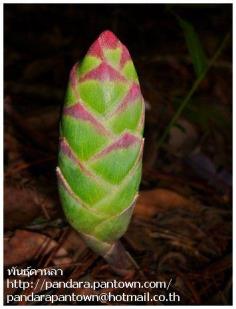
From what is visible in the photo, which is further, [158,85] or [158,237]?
[158,85]

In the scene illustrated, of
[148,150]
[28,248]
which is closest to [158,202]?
[148,150]

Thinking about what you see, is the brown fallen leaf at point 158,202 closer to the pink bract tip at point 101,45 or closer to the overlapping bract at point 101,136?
the overlapping bract at point 101,136

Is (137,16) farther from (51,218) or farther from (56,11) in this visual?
(51,218)

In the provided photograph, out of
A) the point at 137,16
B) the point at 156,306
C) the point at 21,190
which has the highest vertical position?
the point at 137,16

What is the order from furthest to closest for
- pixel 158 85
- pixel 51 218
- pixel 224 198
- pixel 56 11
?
1. pixel 56 11
2. pixel 158 85
3. pixel 224 198
4. pixel 51 218

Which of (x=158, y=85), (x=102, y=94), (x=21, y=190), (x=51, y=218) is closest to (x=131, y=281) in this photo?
(x=51, y=218)

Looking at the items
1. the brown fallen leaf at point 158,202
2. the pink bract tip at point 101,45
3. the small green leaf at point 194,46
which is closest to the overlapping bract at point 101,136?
the pink bract tip at point 101,45

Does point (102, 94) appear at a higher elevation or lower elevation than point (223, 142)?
higher
